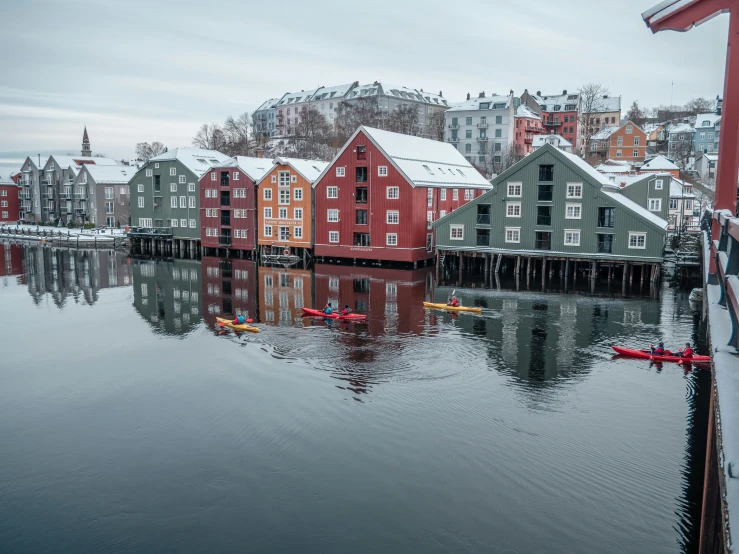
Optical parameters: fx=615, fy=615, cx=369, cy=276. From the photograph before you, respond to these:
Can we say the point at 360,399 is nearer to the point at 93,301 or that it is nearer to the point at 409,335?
the point at 409,335

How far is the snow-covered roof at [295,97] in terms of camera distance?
5792 inches

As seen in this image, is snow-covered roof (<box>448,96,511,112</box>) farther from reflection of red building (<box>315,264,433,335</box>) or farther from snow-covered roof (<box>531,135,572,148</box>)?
reflection of red building (<box>315,264,433,335</box>)

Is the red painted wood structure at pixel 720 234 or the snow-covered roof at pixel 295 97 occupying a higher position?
the snow-covered roof at pixel 295 97

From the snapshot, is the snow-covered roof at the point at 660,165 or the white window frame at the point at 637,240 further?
the snow-covered roof at the point at 660,165

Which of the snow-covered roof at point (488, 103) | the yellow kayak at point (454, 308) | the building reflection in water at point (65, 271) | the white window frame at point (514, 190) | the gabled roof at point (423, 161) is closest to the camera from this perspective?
the yellow kayak at point (454, 308)

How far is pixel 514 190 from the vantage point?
57188 millimetres

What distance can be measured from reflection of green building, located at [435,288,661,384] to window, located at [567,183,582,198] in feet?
40.6

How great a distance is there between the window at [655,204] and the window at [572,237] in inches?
455

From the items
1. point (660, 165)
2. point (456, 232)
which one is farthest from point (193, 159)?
point (660, 165)

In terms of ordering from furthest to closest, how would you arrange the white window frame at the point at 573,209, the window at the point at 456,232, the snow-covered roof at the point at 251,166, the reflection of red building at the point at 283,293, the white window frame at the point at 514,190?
the snow-covered roof at the point at 251,166 < the window at the point at 456,232 < the white window frame at the point at 514,190 < the white window frame at the point at 573,209 < the reflection of red building at the point at 283,293

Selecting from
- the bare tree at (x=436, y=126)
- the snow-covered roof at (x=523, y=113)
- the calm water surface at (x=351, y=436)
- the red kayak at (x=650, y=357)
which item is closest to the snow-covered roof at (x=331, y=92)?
the bare tree at (x=436, y=126)

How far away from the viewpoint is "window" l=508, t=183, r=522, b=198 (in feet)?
187

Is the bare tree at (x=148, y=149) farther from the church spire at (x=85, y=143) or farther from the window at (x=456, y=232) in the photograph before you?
the window at (x=456, y=232)

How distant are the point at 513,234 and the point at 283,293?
23.0 meters
